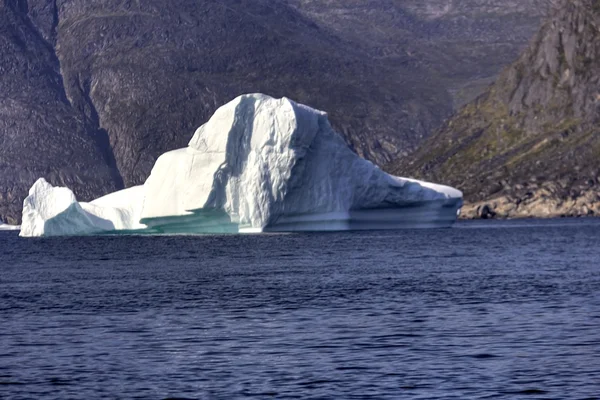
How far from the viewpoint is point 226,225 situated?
112125mm

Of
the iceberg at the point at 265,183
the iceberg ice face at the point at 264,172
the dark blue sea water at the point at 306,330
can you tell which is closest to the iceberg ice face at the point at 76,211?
the iceberg at the point at 265,183

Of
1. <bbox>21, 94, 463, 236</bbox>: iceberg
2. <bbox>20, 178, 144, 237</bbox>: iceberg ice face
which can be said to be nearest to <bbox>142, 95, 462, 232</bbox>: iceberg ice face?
<bbox>21, 94, 463, 236</bbox>: iceberg

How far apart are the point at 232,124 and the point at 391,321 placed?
63.3 m

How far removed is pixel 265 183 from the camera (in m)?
105

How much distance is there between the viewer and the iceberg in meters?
105

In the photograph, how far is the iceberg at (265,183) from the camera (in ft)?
344

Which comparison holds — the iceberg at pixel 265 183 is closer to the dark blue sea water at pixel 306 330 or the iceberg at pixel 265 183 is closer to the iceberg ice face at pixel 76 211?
the iceberg ice face at pixel 76 211

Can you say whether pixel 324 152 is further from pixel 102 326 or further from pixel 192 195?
pixel 102 326

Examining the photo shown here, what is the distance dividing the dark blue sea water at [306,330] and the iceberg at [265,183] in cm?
2623

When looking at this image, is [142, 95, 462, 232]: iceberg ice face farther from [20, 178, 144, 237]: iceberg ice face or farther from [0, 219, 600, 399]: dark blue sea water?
[0, 219, 600, 399]: dark blue sea water

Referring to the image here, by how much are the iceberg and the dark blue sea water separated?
26228 millimetres

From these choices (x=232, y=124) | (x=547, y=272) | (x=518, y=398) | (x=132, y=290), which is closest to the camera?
(x=518, y=398)

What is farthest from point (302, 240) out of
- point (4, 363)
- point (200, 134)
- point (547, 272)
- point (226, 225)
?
point (4, 363)

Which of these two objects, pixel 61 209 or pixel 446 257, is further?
pixel 61 209
